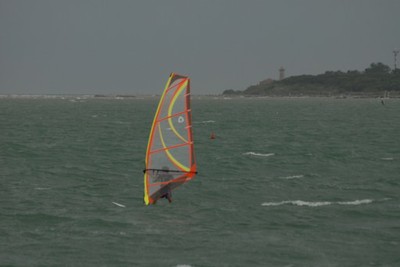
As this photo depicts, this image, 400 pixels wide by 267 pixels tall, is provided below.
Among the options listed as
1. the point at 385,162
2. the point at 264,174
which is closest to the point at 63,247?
the point at 264,174

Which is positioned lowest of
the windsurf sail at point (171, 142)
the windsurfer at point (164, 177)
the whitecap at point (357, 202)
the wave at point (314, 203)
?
the whitecap at point (357, 202)

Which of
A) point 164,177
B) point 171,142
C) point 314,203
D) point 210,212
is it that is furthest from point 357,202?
point 171,142

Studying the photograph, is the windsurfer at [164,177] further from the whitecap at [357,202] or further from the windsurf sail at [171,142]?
the whitecap at [357,202]

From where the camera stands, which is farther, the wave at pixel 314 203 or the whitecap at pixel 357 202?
the whitecap at pixel 357 202

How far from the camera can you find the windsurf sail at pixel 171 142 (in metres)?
25.8

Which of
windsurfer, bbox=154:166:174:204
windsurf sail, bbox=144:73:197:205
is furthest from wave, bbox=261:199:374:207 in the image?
windsurf sail, bbox=144:73:197:205

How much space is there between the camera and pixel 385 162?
46.3 metres

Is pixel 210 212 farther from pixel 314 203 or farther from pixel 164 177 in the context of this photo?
pixel 314 203

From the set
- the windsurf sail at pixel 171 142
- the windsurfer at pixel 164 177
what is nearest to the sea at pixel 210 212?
the windsurfer at pixel 164 177

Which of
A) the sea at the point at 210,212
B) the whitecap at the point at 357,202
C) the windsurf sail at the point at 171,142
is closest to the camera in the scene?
the sea at the point at 210,212

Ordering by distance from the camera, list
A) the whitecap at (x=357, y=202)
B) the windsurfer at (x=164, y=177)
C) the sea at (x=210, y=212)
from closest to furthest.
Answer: the sea at (x=210, y=212)
the windsurfer at (x=164, y=177)
the whitecap at (x=357, y=202)

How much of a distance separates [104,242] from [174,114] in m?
5.57

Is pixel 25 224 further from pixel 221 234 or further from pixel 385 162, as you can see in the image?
pixel 385 162

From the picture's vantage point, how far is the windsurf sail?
25.8 metres
